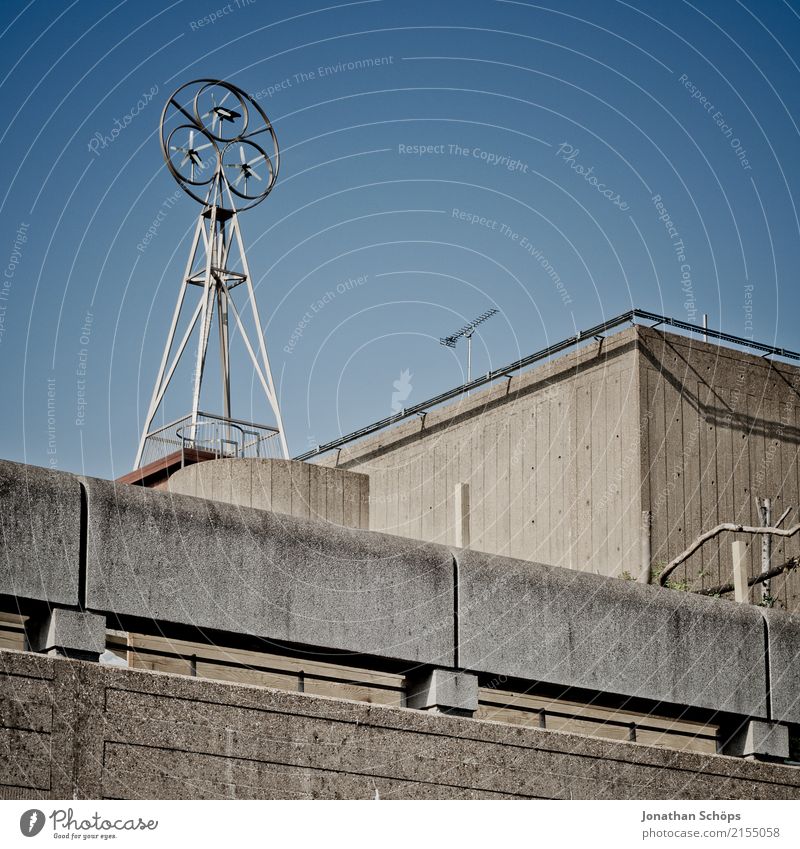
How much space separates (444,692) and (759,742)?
3000 mm

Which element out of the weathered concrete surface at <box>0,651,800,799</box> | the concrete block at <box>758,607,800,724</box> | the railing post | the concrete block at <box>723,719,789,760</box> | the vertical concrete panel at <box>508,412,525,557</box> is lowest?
the weathered concrete surface at <box>0,651,800,799</box>

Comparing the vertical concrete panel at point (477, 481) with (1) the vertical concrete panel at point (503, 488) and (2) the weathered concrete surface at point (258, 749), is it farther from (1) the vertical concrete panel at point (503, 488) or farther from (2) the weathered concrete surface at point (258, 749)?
(2) the weathered concrete surface at point (258, 749)

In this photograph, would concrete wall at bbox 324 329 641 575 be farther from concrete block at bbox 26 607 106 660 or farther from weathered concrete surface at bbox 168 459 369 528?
concrete block at bbox 26 607 106 660

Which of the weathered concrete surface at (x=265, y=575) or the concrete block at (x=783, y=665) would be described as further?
the concrete block at (x=783, y=665)

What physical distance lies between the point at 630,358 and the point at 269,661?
20.3ft

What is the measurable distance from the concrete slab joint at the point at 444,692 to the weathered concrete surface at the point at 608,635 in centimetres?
12

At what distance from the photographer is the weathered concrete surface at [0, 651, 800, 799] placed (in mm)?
6945

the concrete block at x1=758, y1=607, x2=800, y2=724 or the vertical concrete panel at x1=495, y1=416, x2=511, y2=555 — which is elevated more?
the vertical concrete panel at x1=495, y1=416, x2=511, y2=555

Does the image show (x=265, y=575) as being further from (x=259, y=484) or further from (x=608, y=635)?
(x=259, y=484)

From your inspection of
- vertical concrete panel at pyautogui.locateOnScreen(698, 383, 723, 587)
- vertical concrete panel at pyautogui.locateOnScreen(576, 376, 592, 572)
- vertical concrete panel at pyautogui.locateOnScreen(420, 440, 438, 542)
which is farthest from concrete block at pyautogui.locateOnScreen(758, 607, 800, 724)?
vertical concrete panel at pyautogui.locateOnScreen(420, 440, 438, 542)

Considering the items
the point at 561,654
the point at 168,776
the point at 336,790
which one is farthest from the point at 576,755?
the point at 168,776

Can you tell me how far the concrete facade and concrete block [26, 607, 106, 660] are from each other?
8437mm

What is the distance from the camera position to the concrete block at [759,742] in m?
10.0

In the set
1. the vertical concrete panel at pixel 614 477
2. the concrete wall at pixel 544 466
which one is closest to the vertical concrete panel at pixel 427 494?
the concrete wall at pixel 544 466
